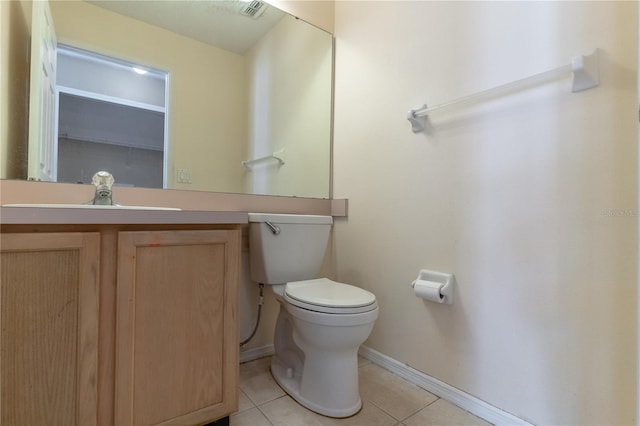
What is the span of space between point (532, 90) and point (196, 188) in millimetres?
1438

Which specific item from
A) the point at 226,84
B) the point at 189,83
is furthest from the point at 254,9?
the point at 189,83

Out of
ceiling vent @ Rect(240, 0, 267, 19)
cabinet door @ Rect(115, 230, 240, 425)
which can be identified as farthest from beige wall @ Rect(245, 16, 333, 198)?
cabinet door @ Rect(115, 230, 240, 425)

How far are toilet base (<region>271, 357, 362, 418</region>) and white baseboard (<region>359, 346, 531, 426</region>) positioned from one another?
313 millimetres

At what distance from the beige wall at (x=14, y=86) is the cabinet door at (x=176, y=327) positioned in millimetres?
699

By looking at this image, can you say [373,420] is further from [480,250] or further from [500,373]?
[480,250]

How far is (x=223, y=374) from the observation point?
100 cm

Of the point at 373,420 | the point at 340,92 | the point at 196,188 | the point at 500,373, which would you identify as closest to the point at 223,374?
the point at 373,420

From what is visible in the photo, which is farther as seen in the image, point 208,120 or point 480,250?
point 208,120

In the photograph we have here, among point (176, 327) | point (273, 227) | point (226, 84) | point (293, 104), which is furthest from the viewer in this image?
point (293, 104)

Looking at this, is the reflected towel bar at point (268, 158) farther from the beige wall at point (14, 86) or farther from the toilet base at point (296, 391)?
the toilet base at point (296, 391)

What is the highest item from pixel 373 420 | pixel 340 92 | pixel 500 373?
pixel 340 92

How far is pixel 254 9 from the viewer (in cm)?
172

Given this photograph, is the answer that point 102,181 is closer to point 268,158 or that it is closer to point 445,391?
point 268,158

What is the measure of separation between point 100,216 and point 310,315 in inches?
29.3
